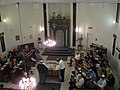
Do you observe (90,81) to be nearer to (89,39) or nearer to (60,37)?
(89,39)

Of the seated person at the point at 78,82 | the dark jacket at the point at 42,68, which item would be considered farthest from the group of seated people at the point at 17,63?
the seated person at the point at 78,82

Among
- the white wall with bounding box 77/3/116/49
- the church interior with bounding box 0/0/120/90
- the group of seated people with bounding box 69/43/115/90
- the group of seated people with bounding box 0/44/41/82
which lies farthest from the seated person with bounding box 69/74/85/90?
the white wall with bounding box 77/3/116/49

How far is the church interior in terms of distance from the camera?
1169 centimetres

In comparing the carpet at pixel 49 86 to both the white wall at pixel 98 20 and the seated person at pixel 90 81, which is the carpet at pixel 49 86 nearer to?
the seated person at pixel 90 81

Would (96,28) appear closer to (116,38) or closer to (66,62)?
(116,38)

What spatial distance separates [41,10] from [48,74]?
739cm

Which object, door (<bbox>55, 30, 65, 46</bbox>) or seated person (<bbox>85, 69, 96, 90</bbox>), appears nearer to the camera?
seated person (<bbox>85, 69, 96, 90</bbox>)

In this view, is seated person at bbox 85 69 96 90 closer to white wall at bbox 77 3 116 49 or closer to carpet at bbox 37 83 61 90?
carpet at bbox 37 83 61 90

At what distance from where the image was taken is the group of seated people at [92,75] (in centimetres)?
932

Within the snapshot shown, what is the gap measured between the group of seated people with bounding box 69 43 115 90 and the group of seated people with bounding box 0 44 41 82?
134 inches

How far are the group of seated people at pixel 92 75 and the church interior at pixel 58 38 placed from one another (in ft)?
0.23

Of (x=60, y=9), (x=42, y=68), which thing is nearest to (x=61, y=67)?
(x=42, y=68)

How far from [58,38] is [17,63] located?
233 inches

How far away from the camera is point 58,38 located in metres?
17.2
